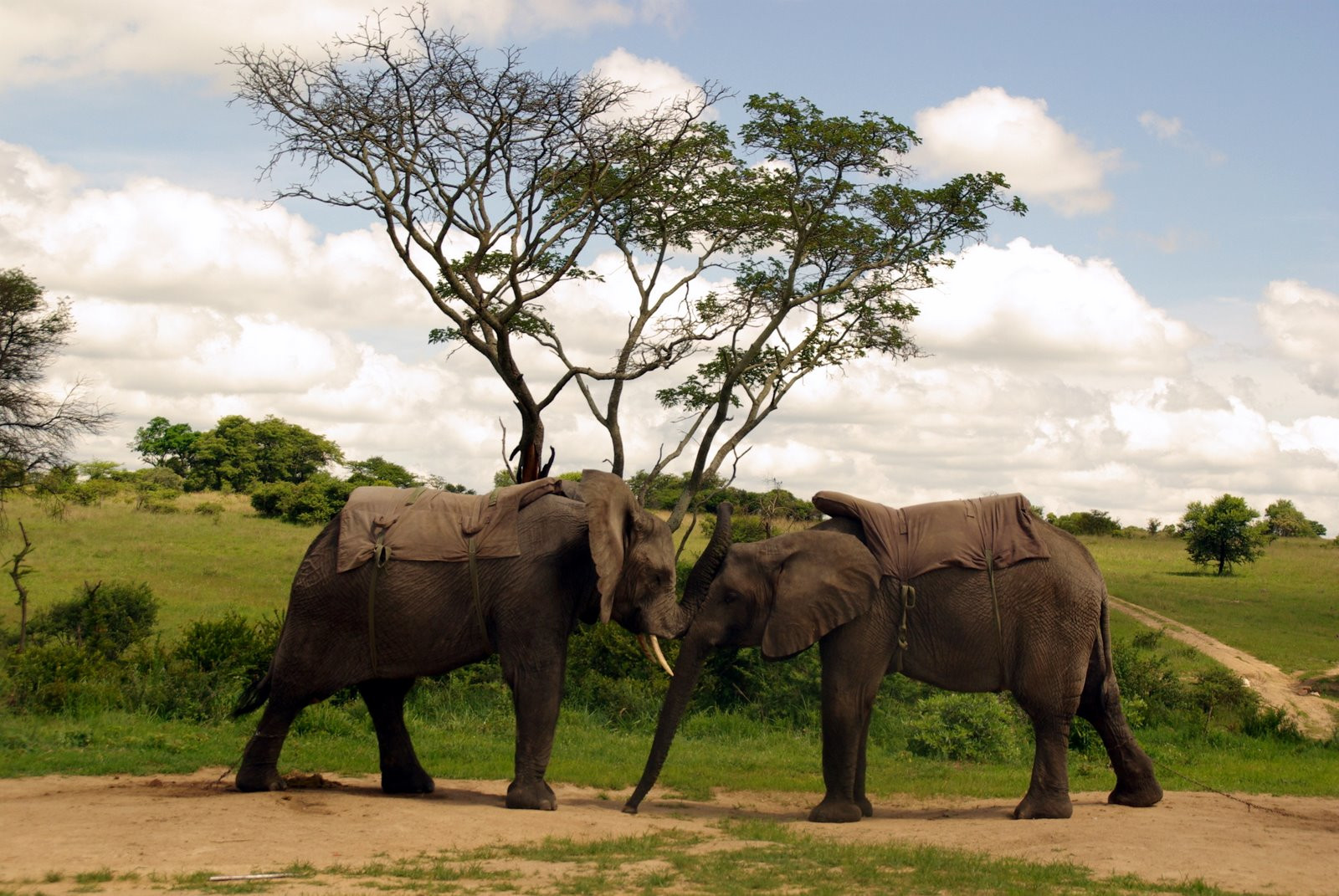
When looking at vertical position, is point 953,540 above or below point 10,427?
below

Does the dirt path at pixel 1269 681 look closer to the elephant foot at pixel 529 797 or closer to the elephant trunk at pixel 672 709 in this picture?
the elephant trunk at pixel 672 709

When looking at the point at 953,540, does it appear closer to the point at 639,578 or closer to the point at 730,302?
the point at 639,578

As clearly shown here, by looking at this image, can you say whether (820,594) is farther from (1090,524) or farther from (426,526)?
(1090,524)

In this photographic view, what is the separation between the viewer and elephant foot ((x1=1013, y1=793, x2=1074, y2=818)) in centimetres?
1062

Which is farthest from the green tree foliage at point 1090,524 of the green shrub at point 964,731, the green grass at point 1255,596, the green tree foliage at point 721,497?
the green shrub at point 964,731

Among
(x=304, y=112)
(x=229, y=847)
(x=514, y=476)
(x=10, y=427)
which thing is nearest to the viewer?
(x=229, y=847)

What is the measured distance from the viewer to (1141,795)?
11312mm

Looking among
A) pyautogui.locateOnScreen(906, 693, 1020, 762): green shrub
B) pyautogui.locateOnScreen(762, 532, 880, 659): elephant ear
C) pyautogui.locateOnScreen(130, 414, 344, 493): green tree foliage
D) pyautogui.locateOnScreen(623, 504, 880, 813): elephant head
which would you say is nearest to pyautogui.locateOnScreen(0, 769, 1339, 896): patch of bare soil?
pyautogui.locateOnScreen(623, 504, 880, 813): elephant head

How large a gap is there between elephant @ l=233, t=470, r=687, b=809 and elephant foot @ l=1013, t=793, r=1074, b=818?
12.4ft

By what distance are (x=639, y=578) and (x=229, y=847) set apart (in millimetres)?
3873

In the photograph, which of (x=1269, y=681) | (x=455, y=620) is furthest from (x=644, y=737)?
(x=1269, y=681)

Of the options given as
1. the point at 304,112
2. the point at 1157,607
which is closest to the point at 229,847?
the point at 304,112

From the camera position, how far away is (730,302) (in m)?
27.1

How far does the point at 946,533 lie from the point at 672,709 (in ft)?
8.96
